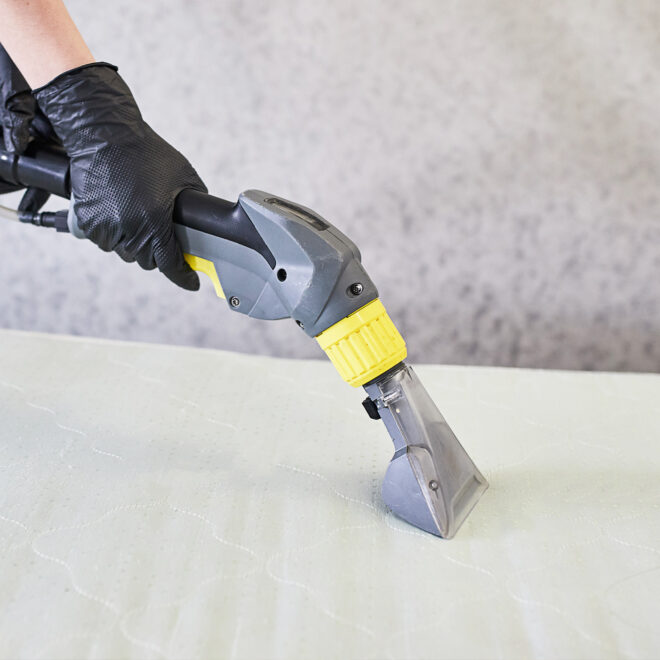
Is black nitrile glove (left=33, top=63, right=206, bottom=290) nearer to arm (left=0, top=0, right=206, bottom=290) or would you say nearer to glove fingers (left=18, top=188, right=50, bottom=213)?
arm (left=0, top=0, right=206, bottom=290)

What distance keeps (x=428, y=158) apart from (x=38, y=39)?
30.6 inches

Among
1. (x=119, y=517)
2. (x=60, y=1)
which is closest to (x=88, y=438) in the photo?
(x=119, y=517)

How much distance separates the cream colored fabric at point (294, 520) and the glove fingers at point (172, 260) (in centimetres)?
23

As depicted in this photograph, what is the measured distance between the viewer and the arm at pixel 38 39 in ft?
2.58

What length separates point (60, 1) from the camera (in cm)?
82

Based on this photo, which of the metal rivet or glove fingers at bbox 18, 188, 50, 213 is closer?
the metal rivet

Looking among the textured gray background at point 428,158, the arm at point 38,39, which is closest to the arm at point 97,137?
the arm at point 38,39

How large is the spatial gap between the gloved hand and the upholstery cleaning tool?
1.3 inches

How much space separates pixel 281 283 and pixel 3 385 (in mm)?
534

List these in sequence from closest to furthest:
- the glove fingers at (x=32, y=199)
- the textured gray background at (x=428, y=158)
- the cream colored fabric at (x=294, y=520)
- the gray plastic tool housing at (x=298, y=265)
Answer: the cream colored fabric at (x=294, y=520) < the gray plastic tool housing at (x=298, y=265) < the glove fingers at (x=32, y=199) < the textured gray background at (x=428, y=158)

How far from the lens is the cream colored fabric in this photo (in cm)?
67

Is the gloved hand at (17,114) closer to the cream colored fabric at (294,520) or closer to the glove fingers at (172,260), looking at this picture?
the glove fingers at (172,260)

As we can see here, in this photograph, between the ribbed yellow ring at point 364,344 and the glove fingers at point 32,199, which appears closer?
the ribbed yellow ring at point 364,344

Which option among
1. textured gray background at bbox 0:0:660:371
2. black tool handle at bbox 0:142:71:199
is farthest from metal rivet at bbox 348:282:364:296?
textured gray background at bbox 0:0:660:371
